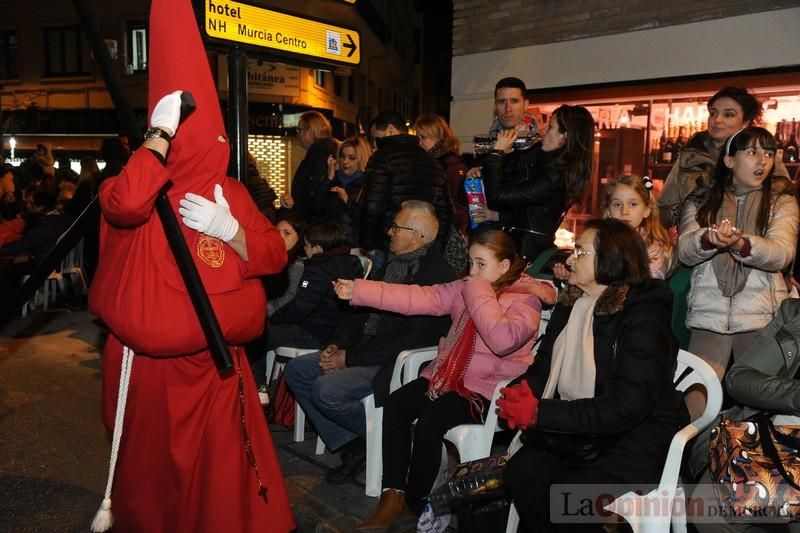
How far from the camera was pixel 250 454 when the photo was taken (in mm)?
3080

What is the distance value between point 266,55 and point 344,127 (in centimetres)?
2061

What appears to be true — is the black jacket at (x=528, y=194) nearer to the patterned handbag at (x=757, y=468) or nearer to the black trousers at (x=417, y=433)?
the black trousers at (x=417, y=433)

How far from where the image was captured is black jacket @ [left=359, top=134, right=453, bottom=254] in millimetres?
5336

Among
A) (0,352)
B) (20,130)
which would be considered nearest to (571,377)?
(0,352)

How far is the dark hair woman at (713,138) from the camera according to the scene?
407cm

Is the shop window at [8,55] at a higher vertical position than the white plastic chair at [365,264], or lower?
higher

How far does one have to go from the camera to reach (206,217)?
8.91ft

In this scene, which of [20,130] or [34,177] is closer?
[34,177]

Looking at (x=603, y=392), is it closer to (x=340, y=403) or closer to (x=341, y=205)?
(x=340, y=403)

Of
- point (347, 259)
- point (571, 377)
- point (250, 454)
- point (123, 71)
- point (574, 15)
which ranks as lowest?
point (250, 454)

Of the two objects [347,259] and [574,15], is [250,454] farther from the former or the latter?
[574,15]

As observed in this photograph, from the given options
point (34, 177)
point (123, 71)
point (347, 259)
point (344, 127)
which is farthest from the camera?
point (344, 127)

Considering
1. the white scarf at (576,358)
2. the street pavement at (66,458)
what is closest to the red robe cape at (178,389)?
the street pavement at (66,458)

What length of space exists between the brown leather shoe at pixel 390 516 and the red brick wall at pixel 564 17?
5.01 m
